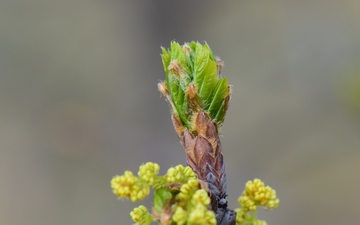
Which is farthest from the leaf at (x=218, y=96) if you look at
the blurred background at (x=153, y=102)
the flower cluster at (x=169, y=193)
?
the blurred background at (x=153, y=102)

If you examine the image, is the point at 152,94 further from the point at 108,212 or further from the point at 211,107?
the point at 211,107

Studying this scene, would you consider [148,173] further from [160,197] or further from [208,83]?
[208,83]

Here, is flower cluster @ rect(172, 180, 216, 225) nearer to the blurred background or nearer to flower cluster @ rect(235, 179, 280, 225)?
flower cluster @ rect(235, 179, 280, 225)

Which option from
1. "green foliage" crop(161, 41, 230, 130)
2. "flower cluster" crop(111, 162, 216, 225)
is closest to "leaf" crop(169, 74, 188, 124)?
"green foliage" crop(161, 41, 230, 130)

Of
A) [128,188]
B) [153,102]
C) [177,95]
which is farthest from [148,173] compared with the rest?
[153,102]

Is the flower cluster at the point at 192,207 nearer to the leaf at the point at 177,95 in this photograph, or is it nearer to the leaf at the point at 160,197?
the leaf at the point at 160,197
